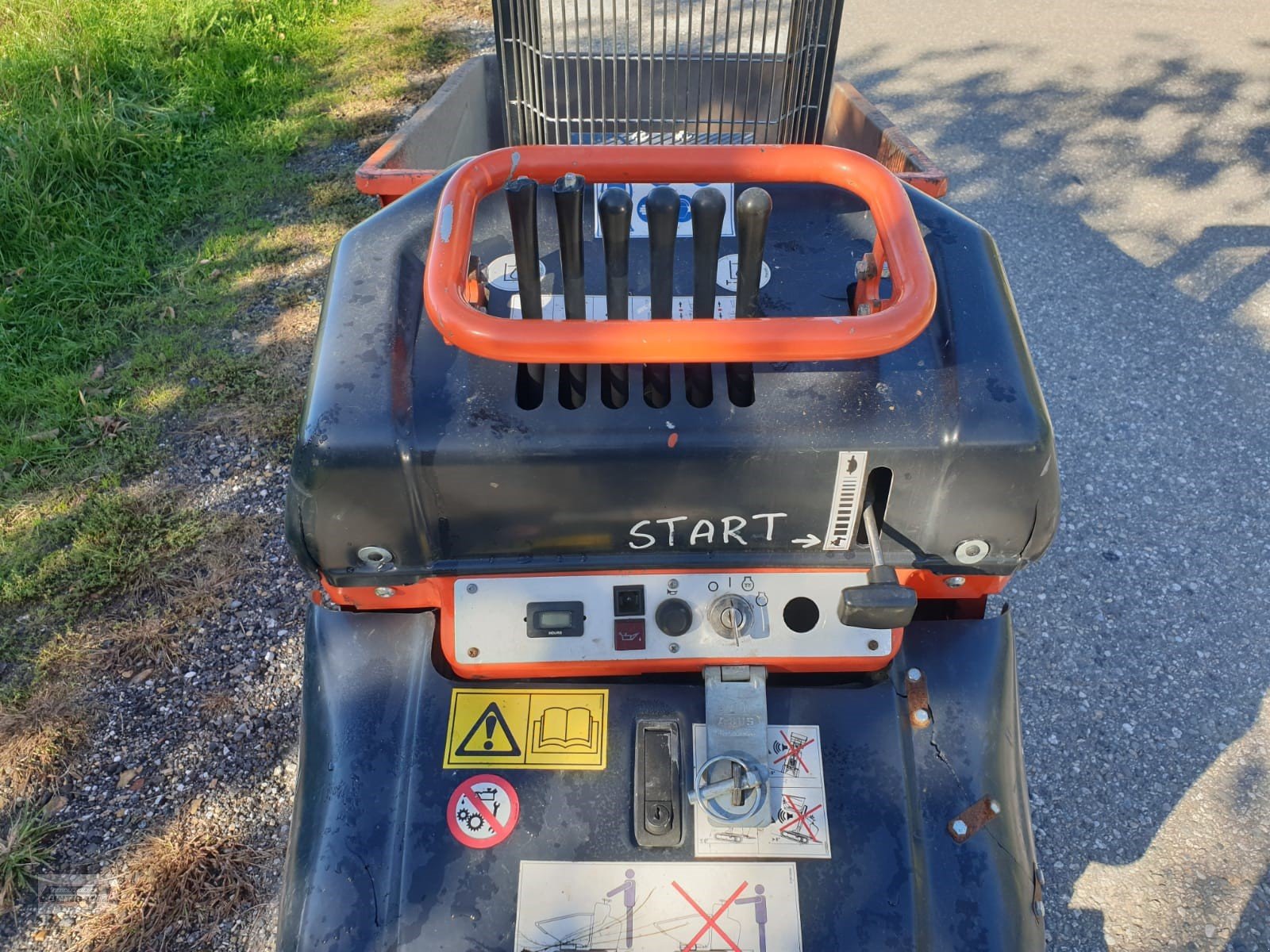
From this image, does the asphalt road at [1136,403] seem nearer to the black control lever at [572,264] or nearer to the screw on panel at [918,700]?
the screw on panel at [918,700]

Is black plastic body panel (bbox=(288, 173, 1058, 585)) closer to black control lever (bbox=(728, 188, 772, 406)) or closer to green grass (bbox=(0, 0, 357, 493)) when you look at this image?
black control lever (bbox=(728, 188, 772, 406))

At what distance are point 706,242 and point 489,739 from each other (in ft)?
2.59

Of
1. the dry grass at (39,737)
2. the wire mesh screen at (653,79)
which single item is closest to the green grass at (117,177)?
the dry grass at (39,737)

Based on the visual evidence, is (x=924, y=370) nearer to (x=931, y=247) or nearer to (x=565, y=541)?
(x=931, y=247)

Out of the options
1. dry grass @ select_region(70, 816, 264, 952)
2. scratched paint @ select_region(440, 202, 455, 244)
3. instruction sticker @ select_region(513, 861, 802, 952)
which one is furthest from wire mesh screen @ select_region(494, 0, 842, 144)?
dry grass @ select_region(70, 816, 264, 952)

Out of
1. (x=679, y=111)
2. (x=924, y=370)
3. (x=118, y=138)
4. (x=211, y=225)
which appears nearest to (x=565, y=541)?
(x=924, y=370)

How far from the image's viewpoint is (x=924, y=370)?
1312 millimetres

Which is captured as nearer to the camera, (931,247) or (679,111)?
(931,247)

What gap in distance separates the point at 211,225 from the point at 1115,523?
3.70m

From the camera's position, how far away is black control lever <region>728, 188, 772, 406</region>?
1.18 metres

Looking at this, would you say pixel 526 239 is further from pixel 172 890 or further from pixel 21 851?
pixel 21 851

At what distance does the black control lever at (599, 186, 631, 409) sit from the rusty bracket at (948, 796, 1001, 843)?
77 centimetres

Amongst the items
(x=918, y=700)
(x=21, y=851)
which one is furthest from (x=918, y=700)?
(x=21, y=851)

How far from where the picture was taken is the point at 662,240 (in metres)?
1.21
